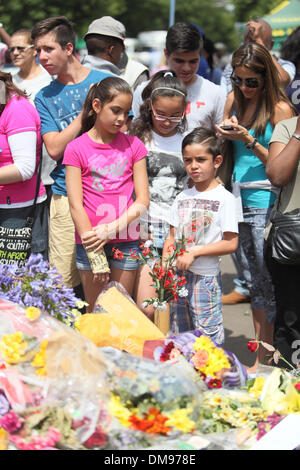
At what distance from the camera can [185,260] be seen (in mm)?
3398

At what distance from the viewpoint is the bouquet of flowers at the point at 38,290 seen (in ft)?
8.34

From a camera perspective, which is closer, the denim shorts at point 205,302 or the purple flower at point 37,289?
the purple flower at point 37,289

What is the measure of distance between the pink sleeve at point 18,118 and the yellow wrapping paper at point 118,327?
1.24 m

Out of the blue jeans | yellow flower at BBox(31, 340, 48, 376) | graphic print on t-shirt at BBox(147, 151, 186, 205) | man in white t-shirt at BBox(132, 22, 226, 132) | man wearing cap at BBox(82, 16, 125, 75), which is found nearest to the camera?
yellow flower at BBox(31, 340, 48, 376)

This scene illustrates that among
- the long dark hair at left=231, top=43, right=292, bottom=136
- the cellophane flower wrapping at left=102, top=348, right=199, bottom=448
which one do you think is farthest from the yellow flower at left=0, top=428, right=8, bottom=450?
the long dark hair at left=231, top=43, right=292, bottom=136

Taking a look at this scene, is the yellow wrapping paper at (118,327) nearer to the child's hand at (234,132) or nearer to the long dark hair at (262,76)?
the child's hand at (234,132)

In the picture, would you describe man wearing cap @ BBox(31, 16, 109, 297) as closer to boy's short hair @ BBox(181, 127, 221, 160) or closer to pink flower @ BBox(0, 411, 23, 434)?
boy's short hair @ BBox(181, 127, 221, 160)

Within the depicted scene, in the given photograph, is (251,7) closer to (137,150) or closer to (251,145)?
(251,145)

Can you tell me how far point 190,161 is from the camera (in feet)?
11.5

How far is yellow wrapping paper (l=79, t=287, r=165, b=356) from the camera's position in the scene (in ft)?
8.27

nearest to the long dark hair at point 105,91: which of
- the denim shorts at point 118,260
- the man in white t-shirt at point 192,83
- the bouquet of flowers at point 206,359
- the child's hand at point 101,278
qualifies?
the man in white t-shirt at point 192,83

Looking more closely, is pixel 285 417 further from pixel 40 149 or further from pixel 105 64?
pixel 105 64

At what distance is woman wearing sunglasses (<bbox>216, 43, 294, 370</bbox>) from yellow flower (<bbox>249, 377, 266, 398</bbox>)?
62.3 inches
